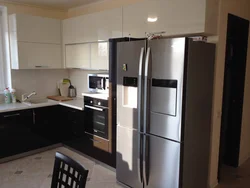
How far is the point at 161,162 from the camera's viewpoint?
91.7 inches

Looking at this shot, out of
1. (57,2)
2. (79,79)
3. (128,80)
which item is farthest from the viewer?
(79,79)

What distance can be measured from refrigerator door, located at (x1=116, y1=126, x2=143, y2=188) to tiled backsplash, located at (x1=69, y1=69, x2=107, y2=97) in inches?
68.5

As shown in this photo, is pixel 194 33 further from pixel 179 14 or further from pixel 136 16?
pixel 136 16

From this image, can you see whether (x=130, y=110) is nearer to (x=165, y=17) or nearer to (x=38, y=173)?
(x=165, y=17)

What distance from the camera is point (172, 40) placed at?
6.87 feet

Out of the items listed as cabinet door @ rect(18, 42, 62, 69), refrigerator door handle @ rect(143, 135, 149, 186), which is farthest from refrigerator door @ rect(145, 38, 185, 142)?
cabinet door @ rect(18, 42, 62, 69)

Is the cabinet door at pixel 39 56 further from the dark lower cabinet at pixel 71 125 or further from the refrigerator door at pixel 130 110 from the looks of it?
the refrigerator door at pixel 130 110

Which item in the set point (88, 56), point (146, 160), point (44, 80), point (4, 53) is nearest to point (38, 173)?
point (146, 160)

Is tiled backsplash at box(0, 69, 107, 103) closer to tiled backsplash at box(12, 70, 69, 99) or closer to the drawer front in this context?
tiled backsplash at box(12, 70, 69, 99)

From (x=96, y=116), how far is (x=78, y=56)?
1.16 m

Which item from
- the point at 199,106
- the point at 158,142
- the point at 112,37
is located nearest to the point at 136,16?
the point at 112,37

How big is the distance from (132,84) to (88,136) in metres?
1.39

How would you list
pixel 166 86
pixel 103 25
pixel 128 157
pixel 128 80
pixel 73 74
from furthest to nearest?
pixel 73 74, pixel 103 25, pixel 128 157, pixel 128 80, pixel 166 86

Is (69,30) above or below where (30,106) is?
above
